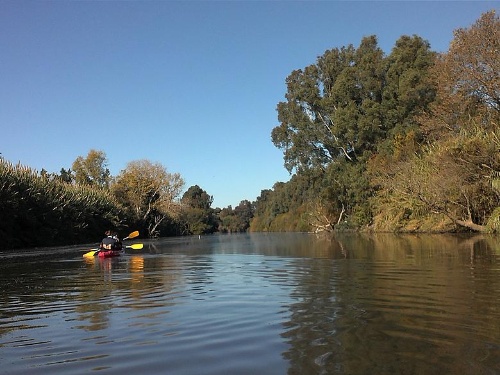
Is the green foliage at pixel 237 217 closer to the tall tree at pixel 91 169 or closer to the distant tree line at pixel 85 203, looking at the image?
the distant tree line at pixel 85 203

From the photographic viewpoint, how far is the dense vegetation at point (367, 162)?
1102 inches

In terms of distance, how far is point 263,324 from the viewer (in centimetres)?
653

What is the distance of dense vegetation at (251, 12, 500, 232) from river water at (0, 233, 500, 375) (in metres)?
18.4

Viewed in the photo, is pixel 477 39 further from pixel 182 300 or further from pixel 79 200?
pixel 79 200

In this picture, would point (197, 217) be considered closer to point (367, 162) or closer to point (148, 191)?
point (148, 191)

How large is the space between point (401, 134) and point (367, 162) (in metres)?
4.93

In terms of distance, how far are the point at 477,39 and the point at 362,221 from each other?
25.1m

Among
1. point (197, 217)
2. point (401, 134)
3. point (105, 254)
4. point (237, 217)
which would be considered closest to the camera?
point (105, 254)

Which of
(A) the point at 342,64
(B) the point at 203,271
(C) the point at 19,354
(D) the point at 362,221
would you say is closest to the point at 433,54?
(A) the point at 342,64

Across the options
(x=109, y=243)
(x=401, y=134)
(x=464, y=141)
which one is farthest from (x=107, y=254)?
(x=401, y=134)

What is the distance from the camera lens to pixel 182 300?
8891 millimetres

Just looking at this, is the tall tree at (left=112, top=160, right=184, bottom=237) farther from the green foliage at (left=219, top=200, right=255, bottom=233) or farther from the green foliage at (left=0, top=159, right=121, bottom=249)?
the green foliage at (left=219, top=200, right=255, bottom=233)

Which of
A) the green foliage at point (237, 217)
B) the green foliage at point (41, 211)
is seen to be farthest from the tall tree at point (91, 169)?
the green foliage at point (237, 217)

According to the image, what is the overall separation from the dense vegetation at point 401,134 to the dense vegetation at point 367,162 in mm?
103
